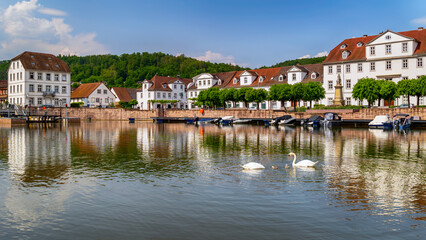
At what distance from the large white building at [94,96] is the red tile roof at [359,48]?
68.4 metres

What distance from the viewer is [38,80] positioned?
9612 cm

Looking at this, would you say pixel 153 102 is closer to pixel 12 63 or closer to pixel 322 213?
pixel 12 63

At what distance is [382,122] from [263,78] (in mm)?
43517

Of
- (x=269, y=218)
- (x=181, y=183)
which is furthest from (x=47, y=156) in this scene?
(x=269, y=218)

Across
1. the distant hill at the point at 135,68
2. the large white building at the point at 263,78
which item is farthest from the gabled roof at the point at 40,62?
the distant hill at the point at 135,68


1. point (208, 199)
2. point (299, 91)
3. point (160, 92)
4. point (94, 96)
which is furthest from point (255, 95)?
point (208, 199)

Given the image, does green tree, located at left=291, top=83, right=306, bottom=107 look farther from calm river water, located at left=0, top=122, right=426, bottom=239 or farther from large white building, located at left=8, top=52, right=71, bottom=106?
large white building, located at left=8, top=52, right=71, bottom=106

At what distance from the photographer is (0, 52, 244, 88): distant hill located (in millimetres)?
155875

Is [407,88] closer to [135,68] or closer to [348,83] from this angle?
[348,83]

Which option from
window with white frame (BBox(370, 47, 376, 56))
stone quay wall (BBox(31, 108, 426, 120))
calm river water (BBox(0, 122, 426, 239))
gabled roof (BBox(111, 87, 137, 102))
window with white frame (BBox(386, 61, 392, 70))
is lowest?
calm river water (BBox(0, 122, 426, 239))

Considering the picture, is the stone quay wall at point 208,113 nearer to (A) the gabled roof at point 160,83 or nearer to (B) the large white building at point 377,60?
(B) the large white building at point 377,60

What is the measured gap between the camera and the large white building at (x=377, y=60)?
7188cm

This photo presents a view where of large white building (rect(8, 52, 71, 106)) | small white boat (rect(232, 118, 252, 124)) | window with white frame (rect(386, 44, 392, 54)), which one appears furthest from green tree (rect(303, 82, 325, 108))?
large white building (rect(8, 52, 71, 106))

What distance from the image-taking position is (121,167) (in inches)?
845
